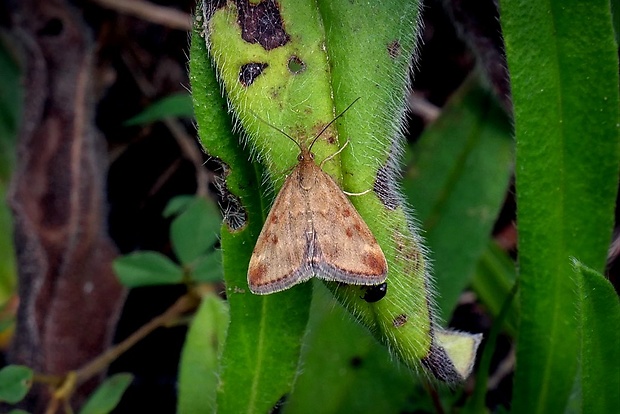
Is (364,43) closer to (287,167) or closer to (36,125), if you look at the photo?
(287,167)

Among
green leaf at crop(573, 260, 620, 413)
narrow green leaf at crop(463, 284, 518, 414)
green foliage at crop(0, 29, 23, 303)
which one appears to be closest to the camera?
green leaf at crop(573, 260, 620, 413)

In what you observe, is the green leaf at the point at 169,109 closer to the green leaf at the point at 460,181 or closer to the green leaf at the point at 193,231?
the green leaf at the point at 193,231

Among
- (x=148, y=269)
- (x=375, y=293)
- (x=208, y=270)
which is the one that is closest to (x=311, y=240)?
(x=375, y=293)

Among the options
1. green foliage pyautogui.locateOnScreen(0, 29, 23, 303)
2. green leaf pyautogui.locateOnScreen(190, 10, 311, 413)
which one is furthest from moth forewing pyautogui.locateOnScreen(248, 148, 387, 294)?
green foliage pyautogui.locateOnScreen(0, 29, 23, 303)

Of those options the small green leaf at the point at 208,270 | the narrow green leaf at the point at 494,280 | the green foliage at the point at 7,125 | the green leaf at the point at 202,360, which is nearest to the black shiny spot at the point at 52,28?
the green foliage at the point at 7,125

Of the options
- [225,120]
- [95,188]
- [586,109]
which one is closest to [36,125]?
[95,188]

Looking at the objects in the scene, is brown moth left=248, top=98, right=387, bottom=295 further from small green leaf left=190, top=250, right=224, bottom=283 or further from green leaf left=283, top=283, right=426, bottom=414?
small green leaf left=190, top=250, right=224, bottom=283

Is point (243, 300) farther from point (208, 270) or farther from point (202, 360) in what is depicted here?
point (208, 270)
